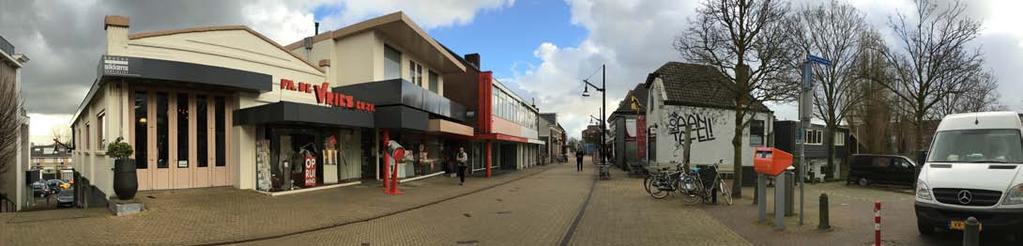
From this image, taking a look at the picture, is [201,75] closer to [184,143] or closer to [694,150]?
[184,143]

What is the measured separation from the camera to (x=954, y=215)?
8367mm

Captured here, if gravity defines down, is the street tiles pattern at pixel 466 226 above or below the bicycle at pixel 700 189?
below

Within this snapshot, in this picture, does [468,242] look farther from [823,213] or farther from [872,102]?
[872,102]

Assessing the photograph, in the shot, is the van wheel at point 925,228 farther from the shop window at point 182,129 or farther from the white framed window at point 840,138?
the white framed window at point 840,138

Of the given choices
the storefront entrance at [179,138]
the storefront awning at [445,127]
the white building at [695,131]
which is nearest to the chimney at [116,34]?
the storefront entrance at [179,138]

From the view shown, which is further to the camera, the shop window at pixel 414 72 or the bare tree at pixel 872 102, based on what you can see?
the bare tree at pixel 872 102

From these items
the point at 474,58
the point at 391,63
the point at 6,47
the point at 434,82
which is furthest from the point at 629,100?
the point at 6,47

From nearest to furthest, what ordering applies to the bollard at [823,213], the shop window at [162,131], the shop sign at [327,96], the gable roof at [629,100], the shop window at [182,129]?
the bollard at [823,213], the shop window at [162,131], the shop window at [182,129], the shop sign at [327,96], the gable roof at [629,100]

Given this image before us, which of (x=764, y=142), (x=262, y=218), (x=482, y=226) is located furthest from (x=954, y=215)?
(x=764, y=142)

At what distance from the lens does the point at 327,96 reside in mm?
16656

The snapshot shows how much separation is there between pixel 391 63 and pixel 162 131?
842 cm

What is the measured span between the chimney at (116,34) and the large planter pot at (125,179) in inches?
119

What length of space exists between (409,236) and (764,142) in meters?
25.4

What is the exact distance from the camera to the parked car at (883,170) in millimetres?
24703
